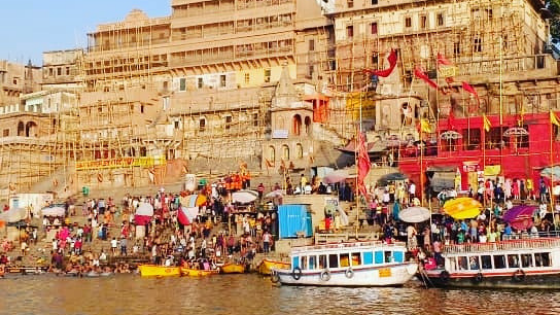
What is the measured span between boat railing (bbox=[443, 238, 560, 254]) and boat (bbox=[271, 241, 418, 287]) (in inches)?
57.4

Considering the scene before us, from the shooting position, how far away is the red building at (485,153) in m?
39.6

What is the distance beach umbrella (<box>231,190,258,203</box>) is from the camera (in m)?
40.2

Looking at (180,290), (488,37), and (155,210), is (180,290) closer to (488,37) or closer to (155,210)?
(155,210)

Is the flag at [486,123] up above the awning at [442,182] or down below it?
above

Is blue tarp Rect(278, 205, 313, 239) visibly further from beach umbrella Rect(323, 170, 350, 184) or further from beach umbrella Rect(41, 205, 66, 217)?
beach umbrella Rect(41, 205, 66, 217)

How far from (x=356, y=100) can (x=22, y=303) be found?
30.1 metres

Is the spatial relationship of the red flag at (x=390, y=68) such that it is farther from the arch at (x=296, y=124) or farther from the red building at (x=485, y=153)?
the red building at (x=485, y=153)

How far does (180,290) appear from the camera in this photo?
31.1 metres

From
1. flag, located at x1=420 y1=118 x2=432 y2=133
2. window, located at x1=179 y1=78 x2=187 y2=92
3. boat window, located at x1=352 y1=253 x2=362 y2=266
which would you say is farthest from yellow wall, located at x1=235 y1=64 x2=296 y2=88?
boat window, located at x1=352 y1=253 x2=362 y2=266

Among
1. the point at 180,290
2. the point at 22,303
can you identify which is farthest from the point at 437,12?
the point at 22,303

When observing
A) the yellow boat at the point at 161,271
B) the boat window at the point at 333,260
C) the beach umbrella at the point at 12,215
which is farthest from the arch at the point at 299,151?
the boat window at the point at 333,260

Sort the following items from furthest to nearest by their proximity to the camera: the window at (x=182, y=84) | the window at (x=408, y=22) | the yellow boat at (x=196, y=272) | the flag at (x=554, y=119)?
the window at (x=182, y=84), the window at (x=408, y=22), the flag at (x=554, y=119), the yellow boat at (x=196, y=272)

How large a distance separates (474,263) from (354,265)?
155 inches

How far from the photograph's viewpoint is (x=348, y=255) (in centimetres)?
3092
